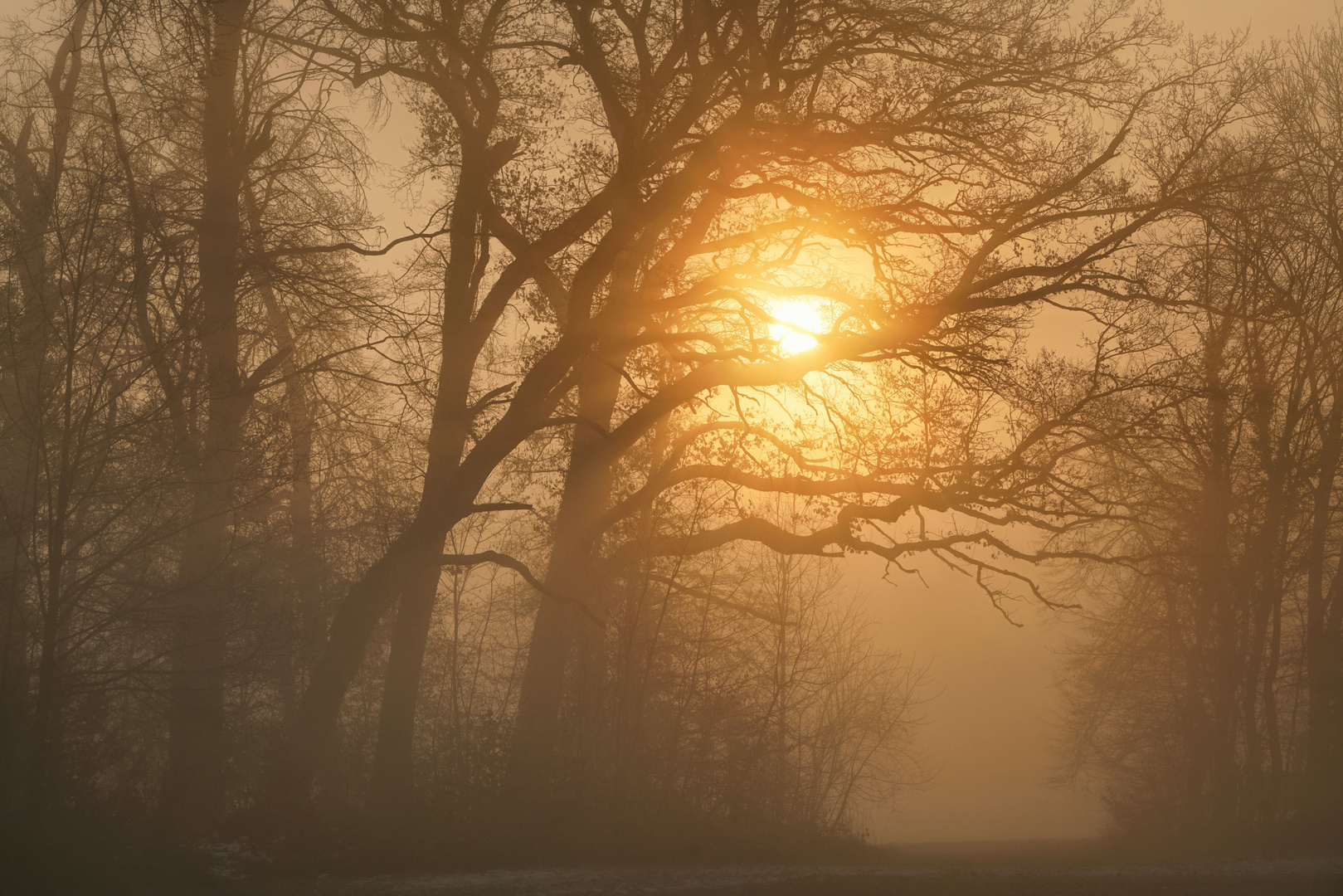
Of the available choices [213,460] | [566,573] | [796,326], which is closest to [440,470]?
[566,573]

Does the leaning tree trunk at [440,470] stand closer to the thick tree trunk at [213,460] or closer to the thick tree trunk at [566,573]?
the thick tree trunk at [566,573]

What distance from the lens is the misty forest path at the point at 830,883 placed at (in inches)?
324

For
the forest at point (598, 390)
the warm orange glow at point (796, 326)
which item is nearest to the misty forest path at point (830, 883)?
the forest at point (598, 390)

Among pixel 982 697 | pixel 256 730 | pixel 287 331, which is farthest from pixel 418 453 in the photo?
pixel 982 697

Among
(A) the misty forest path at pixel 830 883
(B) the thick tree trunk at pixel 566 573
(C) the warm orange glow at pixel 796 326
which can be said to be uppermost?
(C) the warm orange glow at pixel 796 326

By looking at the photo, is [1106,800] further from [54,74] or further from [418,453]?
[54,74]

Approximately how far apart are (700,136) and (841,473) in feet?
→ 16.6

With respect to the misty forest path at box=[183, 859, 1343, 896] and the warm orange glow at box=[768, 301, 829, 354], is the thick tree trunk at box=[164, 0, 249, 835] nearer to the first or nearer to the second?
the misty forest path at box=[183, 859, 1343, 896]

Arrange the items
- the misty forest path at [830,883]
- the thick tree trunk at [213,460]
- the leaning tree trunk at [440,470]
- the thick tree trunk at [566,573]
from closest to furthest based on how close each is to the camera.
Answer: the misty forest path at [830,883]
the thick tree trunk at [213,460]
the leaning tree trunk at [440,470]
the thick tree trunk at [566,573]

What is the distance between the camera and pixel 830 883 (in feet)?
29.3

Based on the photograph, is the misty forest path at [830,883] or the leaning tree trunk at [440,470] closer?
the misty forest path at [830,883]

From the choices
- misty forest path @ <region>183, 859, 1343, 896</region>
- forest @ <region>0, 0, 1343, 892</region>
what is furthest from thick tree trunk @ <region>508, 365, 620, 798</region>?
misty forest path @ <region>183, 859, 1343, 896</region>

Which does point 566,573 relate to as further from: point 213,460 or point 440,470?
point 213,460

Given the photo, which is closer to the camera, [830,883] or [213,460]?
[830,883]
